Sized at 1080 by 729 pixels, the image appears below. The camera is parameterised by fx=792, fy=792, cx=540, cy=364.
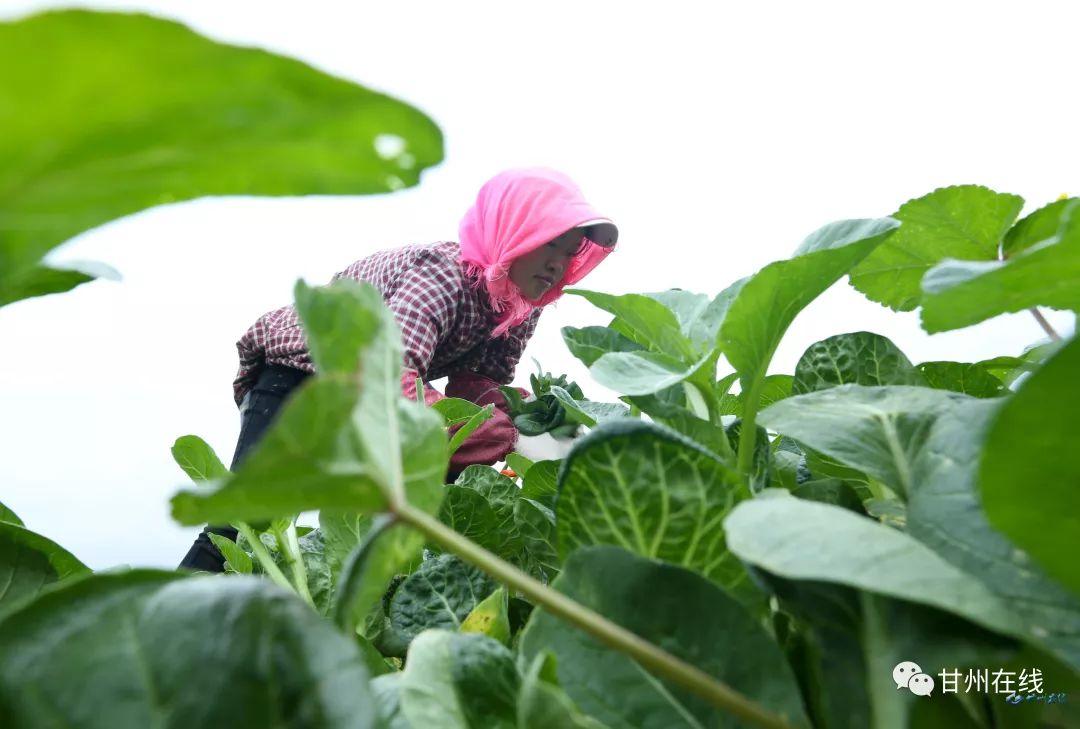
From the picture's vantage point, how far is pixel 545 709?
0.16m

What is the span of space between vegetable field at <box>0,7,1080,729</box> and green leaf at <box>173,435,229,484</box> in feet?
0.53

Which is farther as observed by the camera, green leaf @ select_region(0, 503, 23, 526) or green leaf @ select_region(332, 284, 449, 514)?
green leaf @ select_region(0, 503, 23, 526)

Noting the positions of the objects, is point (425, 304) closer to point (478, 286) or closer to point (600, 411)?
point (478, 286)

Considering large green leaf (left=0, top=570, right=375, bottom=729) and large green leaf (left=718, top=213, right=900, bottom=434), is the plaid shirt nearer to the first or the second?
large green leaf (left=718, top=213, right=900, bottom=434)

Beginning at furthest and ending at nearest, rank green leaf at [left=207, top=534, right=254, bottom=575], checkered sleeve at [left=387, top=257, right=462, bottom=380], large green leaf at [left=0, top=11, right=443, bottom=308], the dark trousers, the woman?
the dark trousers → the woman → checkered sleeve at [left=387, top=257, right=462, bottom=380] → green leaf at [left=207, top=534, right=254, bottom=575] → large green leaf at [left=0, top=11, right=443, bottom=308]

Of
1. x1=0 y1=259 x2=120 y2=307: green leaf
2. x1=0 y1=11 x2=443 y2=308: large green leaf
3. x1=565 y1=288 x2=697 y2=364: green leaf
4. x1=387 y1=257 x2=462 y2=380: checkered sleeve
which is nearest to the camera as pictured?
x1=0 y1=11 x2=443 y2=308: large green leaf

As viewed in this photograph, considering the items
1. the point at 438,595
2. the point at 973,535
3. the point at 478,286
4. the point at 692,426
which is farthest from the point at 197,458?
the point at 478,286

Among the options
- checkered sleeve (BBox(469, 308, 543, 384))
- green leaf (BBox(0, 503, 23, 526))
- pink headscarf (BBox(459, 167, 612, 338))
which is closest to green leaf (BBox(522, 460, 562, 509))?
green leaf (BBox(0, 503, 23, 526))

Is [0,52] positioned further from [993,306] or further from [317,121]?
[993,306]

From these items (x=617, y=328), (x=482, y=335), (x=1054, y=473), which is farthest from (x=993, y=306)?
(x=482, y=335)

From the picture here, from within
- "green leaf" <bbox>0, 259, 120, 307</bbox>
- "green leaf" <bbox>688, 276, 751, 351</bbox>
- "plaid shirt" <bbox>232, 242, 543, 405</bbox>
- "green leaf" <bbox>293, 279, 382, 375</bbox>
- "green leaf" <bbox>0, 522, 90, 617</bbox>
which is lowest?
"plaid shirt" <bbox>232, 242, 543, 405</bbox>

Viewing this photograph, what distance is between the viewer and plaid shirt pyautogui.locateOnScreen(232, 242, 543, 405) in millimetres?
1745

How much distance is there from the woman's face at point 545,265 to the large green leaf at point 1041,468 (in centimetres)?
189
